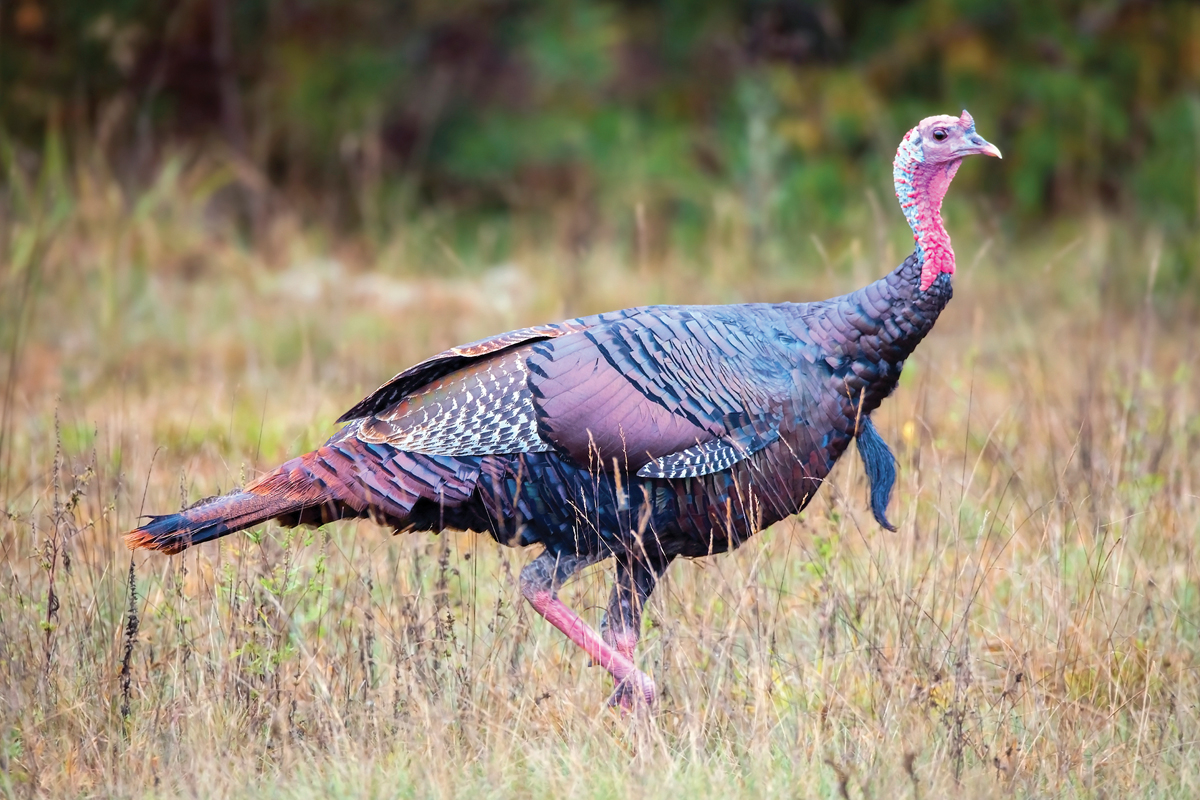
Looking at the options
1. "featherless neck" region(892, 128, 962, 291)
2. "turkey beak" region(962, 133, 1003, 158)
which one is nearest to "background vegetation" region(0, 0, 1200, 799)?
"featherless neck" region(892, 128, 962, 291)

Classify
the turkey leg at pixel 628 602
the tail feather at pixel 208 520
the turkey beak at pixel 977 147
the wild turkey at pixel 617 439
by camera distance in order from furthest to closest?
the turkey beak at pixel 977 147 < the turkey leg at pixel 628 602 < the wild turkey at pixel 617 439 < the tail feather at pixel 208 520

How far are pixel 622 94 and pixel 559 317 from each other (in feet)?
20.8

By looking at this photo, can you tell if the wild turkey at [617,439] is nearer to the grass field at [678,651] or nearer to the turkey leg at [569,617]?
the turkey leg at [569,617]

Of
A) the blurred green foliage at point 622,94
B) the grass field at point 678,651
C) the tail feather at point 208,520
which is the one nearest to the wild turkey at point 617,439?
the tail feather at point 208,520

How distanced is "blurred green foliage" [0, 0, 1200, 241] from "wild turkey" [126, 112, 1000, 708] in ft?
20.8

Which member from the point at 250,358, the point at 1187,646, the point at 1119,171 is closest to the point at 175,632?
the point at 1187,646

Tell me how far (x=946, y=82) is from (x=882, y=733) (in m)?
9.48

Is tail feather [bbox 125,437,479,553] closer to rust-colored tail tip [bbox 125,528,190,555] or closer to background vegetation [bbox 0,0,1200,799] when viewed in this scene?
rust-colored tail tip [bbox 125,528,190,555]

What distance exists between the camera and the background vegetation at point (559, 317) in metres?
3.23

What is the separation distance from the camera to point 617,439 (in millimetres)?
3465

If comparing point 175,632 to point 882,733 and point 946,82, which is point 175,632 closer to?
point 882,733

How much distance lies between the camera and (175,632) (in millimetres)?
3680

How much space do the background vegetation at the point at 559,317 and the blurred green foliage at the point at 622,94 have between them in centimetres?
4

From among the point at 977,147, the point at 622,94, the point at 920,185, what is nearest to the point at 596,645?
the point at 920,185
